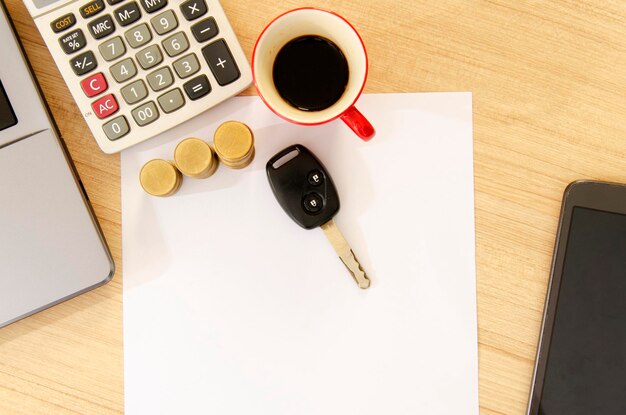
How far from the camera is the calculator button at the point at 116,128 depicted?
0.44 metres

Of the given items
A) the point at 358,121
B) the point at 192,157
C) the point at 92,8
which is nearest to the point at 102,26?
the point at 92,8

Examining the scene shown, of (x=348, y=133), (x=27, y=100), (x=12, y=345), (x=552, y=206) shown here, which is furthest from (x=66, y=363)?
(x=552, y=206)

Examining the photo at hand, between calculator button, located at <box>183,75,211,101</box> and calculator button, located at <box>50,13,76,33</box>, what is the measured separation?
0.11m

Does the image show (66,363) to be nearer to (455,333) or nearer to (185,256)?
(185,256)

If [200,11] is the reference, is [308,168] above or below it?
below

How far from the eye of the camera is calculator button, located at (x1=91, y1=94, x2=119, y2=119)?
1.42 ft

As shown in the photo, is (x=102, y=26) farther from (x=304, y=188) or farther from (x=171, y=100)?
(x=304, y=188)

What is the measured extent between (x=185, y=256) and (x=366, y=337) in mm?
193

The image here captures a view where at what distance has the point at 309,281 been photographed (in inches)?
18.3

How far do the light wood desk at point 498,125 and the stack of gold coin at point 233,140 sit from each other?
9cm

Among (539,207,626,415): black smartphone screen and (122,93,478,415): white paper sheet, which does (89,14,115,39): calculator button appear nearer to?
(122,93,478,415): white paper sheet

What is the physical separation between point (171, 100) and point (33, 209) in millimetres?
158

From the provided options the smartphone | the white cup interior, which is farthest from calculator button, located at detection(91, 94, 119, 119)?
the smartphone

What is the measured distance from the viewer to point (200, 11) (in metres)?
0.43
